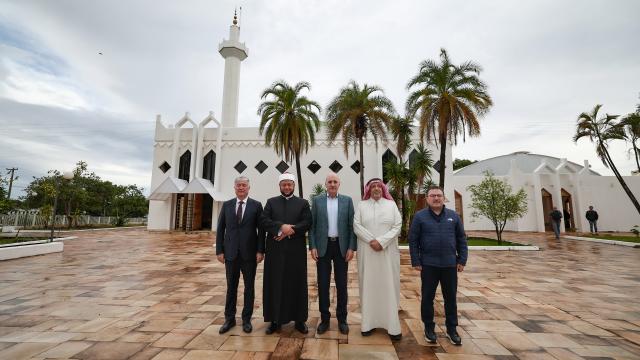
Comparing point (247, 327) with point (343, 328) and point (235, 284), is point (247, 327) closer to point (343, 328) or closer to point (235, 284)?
point (235, 284)

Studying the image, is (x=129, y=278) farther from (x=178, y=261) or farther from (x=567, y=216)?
(x=567, y=216)

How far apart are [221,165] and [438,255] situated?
18346 mm

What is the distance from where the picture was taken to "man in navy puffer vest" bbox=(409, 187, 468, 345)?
284cm

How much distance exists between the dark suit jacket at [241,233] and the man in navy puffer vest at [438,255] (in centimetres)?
176

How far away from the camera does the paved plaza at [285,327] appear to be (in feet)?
8.47

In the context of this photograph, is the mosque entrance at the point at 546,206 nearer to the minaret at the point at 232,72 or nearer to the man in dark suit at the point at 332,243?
the minaret at the point at 232,72

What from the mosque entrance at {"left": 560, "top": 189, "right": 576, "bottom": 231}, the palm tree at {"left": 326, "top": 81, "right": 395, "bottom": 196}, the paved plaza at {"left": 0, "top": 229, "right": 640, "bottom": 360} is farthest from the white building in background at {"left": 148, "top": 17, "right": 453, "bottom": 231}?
the paved plaza at {"left": 0, "top": 229, "right": 640, "bottom": 360}

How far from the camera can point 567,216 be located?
20531 millimetres

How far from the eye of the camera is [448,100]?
11.7 metres

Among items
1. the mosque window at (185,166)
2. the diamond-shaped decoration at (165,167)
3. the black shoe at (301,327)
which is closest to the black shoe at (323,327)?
the black shoe at (301,327)

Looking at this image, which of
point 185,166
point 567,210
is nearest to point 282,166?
point 185,166

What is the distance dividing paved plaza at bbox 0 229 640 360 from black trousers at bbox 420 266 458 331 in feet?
0.74

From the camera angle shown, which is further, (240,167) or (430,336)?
(240,167)

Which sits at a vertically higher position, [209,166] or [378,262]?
[209,166]
